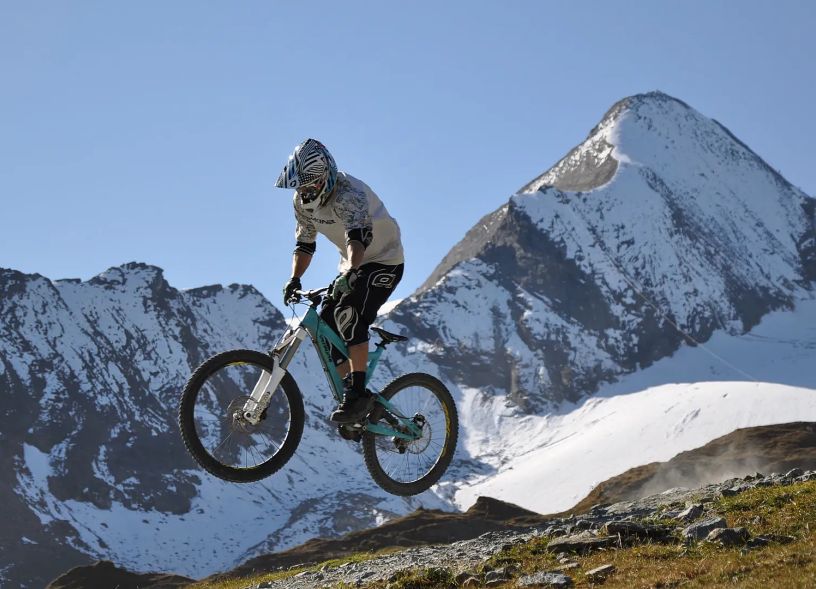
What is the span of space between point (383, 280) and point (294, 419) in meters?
2.77

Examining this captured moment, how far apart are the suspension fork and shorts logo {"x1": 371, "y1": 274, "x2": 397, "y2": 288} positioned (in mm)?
1522

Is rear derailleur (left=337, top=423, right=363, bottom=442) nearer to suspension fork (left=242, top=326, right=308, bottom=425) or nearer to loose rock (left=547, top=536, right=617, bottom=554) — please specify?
suspension fork (left=242, top=326, right=308, bottom=425)

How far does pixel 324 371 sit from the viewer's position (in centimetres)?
1644

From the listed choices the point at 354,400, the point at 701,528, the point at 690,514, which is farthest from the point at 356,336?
the point at 690,514

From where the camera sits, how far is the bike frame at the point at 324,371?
15.6m

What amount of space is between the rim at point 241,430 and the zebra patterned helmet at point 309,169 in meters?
3.04

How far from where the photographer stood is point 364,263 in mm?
16797

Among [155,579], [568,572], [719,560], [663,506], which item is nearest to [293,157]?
[568,572]

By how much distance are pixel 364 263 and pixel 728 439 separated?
156530mm

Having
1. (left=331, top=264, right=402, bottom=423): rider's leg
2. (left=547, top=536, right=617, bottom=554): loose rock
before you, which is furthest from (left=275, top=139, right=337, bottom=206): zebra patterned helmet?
(left=547, top=536, right=617, bottom=554): loose rock

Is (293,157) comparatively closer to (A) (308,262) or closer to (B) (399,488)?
(A) (308,262)

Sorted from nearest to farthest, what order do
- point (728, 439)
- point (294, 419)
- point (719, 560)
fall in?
point (719, 560) < point (294, 419) < point (728, 439)

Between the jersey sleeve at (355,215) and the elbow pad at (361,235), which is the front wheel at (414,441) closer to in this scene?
the elbow pad at (361,235)

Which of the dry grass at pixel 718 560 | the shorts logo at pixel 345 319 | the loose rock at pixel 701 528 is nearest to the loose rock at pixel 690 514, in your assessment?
the dry grass at pixel 718 560
